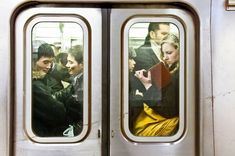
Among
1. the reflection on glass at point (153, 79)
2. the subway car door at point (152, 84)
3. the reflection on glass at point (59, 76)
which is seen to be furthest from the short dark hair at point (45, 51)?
the reflection on glass at point (153, 79)

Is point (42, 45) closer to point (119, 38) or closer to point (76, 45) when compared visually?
point (76, 45)

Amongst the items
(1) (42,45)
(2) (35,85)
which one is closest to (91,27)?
(1) (42,45)

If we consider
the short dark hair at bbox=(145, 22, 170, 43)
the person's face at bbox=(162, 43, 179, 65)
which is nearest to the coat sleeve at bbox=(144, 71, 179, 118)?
the person's face at bbox=(162, 43, 179, 65)

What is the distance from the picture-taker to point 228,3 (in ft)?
7.07

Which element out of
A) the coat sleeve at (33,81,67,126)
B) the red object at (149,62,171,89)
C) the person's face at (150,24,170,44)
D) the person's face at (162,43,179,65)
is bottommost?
the coat sleeve at (33,81,67,126)

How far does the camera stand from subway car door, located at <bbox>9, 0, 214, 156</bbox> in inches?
84.2

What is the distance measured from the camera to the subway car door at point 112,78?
214 cm

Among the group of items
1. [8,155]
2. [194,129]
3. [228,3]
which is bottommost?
[8,155]

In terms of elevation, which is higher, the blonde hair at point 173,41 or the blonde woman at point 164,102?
the blonde hair at point 173,41

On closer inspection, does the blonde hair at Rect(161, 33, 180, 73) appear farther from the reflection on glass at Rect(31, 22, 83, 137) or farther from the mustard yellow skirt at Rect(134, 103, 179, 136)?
the reflection on glass at Rect(31, 22, 83, 137)

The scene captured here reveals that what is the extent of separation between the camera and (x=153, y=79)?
219cm

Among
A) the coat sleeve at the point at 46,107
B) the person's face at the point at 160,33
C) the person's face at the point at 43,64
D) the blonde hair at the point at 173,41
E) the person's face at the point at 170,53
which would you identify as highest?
the person's face at the point at 160,33

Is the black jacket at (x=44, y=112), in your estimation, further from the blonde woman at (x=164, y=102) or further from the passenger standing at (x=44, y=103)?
the blonde woman at (x=164, y=102)

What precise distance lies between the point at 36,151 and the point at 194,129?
1.01 meters
